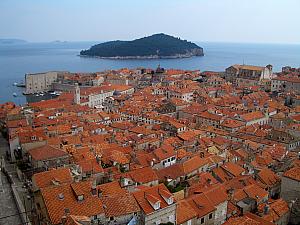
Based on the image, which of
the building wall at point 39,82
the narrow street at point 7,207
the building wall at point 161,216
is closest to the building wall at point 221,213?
the building wall at point 161,216

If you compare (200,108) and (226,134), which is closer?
(226,134)

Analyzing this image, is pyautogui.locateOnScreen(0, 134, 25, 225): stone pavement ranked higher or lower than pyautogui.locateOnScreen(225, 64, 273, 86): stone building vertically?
lower

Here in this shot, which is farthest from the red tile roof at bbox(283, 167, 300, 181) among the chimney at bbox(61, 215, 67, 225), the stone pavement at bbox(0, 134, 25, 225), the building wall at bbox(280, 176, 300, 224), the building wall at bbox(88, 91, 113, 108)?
the building wall at bbox(88, 91, 113, 108)

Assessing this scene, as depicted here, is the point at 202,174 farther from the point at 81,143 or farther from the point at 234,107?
the point at 234,107

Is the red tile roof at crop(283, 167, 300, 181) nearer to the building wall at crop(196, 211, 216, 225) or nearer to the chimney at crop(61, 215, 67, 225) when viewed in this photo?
the building wall at crop(196, 211, 216, 225)

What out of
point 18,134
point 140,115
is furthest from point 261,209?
point 140,115

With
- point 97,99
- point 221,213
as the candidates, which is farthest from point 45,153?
point 97,99

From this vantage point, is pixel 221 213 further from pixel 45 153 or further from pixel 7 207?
pixel 45 153

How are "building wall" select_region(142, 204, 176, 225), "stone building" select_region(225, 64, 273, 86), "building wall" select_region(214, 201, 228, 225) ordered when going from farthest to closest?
1. "stone building" select_region(225, 64, 273, 86)
2. "building wall" select_region(214, 201, 228, 225)
3. "building wall" select_region(142, 204, 176, 225)

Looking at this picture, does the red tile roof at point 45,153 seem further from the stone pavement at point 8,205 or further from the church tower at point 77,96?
the church tower at point 77,96
